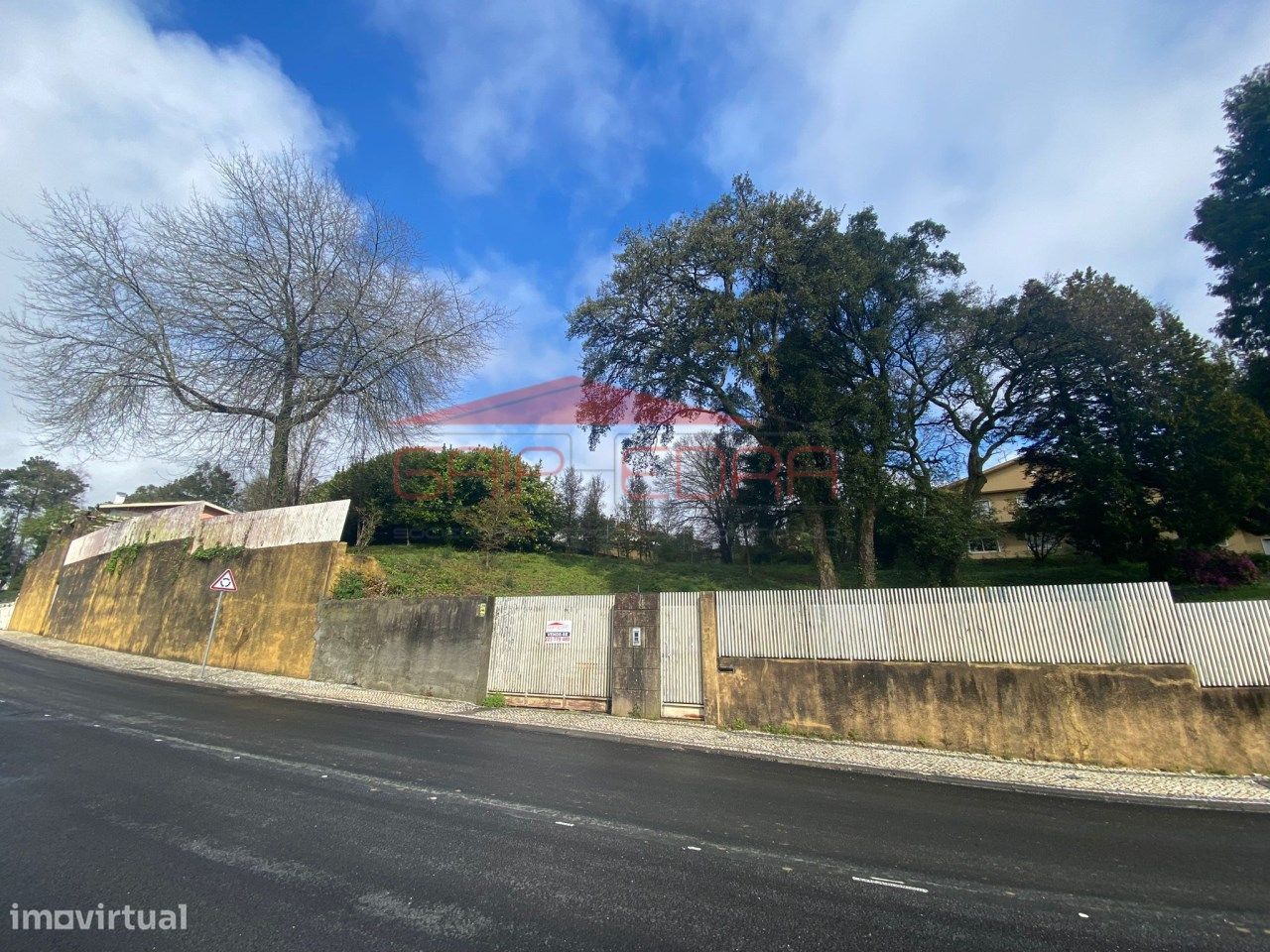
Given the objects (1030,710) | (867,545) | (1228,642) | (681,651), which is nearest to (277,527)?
(681,651)

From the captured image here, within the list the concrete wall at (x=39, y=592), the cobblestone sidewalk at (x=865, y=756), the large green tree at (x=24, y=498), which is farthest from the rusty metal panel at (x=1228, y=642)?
the large green tree at (x=24, y=498)

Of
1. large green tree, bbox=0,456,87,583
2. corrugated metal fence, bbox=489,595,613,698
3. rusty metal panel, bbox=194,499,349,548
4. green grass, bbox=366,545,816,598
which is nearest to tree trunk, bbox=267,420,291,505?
rusty metal panel, bbox=194,499,349,548

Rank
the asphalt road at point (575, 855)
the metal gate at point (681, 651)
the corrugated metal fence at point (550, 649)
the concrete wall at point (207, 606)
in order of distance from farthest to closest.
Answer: the concrete wall at point (207, 606) < the corrugated metal fence at point (550, 649) < the metal gate at point (681, 651) < the asphalt road at point (575, 855)

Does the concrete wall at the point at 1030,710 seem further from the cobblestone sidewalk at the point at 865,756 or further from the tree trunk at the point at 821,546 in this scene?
the tree trunk at the point at 821,546

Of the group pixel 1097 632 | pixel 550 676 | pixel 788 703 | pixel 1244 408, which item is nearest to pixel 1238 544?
pixel 1244 408

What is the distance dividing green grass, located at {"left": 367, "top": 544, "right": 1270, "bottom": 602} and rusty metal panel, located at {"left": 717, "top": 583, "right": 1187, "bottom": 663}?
19.2 feet

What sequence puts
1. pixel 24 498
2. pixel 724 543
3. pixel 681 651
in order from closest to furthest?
1. pixel 681 651
2. pixel 724 543
3. pixel 24 498

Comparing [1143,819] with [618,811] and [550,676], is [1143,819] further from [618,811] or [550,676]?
[550,676]

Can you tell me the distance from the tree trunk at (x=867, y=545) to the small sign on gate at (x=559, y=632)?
9.38 meters

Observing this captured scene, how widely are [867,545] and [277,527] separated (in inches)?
639

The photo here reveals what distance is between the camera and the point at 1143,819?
5.41 metres

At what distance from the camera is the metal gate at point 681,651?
987 cm

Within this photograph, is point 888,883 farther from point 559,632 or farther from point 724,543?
point 724,543

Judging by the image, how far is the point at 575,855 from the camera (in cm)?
392
